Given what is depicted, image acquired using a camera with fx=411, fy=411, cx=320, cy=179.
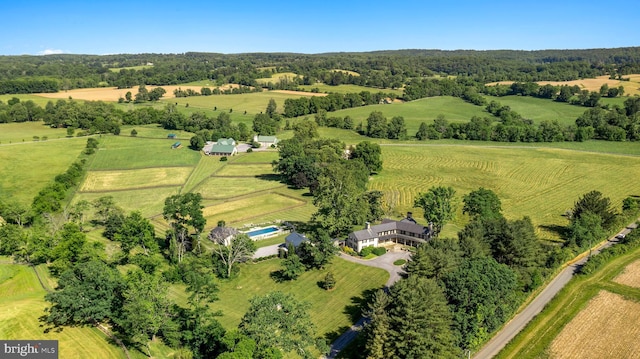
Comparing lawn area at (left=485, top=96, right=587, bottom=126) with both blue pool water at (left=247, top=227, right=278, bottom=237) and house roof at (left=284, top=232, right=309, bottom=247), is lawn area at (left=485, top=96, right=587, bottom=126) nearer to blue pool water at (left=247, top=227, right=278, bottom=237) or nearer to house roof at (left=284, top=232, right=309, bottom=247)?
blue pool water at (left=247, top=227, right=278, bottom=237)

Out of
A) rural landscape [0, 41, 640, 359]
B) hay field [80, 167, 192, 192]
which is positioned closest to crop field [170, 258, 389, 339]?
rural landscape [0, 41, 640, 359]

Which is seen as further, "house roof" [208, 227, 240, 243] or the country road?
"house roof" [208, 227, 240, 243]

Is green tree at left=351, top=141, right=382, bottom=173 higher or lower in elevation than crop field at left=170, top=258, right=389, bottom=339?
higher

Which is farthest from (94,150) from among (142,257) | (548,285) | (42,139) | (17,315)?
(548,285)

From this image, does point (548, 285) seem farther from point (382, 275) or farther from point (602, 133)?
point (602, 133)

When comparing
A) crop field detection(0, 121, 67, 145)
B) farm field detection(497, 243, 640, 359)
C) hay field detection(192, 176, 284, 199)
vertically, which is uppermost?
crop field detection(0, 121, 67, 145)

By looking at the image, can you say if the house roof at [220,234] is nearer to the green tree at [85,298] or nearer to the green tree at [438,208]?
the green tree at [85,298]
